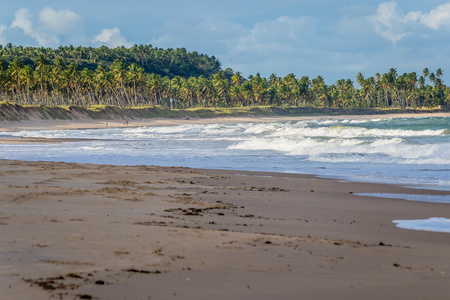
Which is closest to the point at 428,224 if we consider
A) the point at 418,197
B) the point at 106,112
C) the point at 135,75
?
the point at 418,197

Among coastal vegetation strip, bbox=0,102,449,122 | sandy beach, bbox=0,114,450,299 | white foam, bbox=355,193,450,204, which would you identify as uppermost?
coastal vegetation strip, bbox=0,102,449,122

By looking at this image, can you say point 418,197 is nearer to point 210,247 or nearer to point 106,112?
point 210,247

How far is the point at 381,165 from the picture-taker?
23.5 metres

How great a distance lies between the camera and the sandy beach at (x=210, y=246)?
5250mm

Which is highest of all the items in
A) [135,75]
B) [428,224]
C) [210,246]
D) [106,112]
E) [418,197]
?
[135,75]

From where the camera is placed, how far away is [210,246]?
7008mm

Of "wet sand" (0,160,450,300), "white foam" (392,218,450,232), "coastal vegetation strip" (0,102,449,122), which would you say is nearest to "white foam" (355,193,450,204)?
"wet sand" (0,160,450,300)

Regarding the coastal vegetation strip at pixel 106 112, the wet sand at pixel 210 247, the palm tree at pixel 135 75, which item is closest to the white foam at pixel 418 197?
the wet sand at pixel 210 247

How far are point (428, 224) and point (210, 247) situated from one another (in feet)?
16.6

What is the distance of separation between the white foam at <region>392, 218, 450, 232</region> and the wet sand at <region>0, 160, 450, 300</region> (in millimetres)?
273

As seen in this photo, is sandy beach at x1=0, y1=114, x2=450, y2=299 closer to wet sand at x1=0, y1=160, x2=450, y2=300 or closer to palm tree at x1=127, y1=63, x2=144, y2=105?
wet sand at x1=0, y1=160, x2=450, y2=300

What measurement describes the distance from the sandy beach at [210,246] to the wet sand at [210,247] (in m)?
0.02

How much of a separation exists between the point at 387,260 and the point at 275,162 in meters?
18.9

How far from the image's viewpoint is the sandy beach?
5.25m
